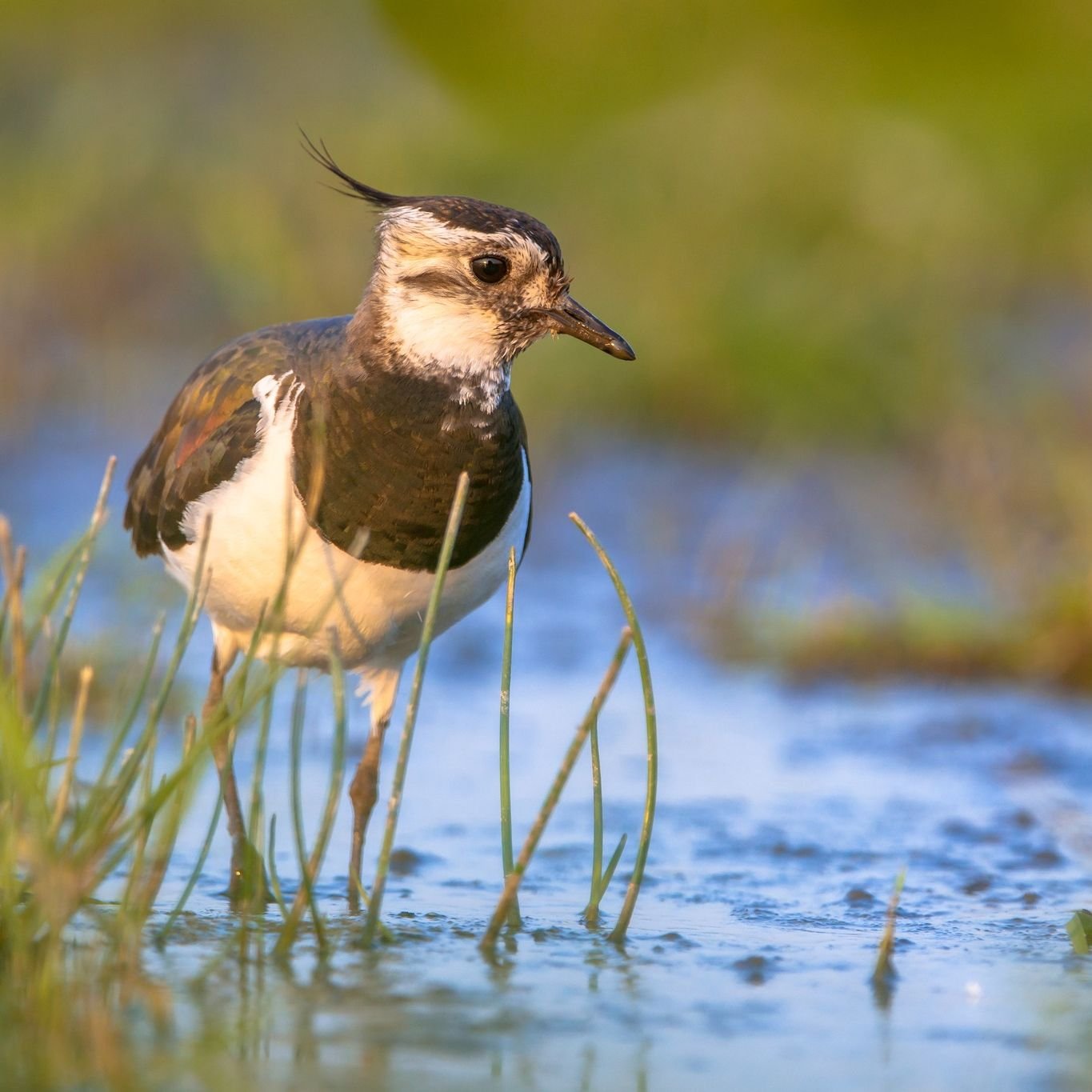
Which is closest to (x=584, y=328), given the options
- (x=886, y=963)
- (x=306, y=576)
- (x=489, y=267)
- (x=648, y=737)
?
(x=489, y=267)

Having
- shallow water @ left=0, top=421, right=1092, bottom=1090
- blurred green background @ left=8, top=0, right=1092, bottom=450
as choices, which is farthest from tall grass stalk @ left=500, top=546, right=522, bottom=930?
blurred green background @ left=8, top=0, right=1092, bottom=450

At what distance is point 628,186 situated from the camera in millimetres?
13203

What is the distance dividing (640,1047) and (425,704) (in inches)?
133

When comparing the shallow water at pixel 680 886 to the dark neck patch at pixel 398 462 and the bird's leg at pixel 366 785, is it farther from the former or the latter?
the dark neck patch at pixel 398 462

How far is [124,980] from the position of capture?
341cm

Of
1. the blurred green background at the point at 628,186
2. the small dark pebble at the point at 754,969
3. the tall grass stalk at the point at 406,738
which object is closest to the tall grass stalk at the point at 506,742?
the tall grass stalk at the point at 406,738

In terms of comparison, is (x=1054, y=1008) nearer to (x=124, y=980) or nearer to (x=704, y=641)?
(x=124, y=980)

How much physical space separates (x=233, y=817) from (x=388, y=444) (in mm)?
1108

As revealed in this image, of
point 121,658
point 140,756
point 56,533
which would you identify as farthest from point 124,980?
point 56,533

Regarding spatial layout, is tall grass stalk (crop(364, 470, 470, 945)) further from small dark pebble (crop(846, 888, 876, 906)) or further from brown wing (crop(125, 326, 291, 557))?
small dark pebble (crop(846, 888, 876, 906))

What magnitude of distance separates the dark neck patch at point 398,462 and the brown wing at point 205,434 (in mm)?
249

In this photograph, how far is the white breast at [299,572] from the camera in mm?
4398

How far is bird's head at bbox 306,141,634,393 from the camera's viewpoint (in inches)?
177

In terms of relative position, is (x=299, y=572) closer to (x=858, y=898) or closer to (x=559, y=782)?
(x=559, y=782)
